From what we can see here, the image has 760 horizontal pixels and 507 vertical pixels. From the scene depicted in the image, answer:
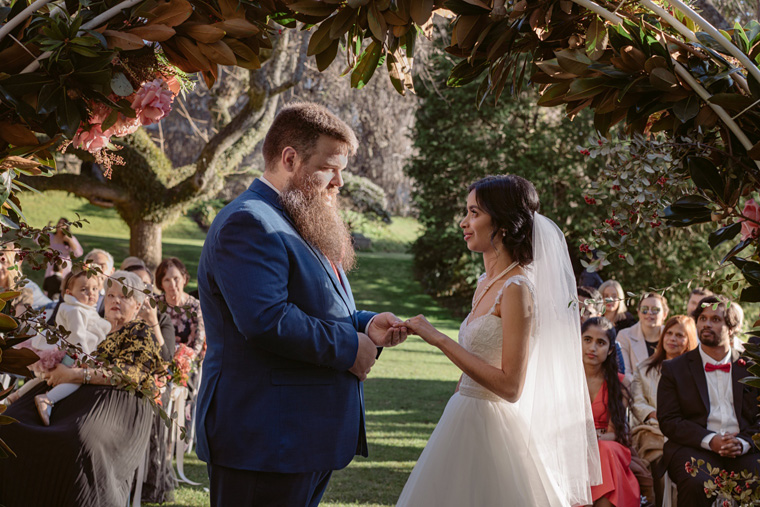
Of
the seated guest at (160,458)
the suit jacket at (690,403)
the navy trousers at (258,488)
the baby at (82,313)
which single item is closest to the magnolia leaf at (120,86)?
the navy trousers at (258,488)

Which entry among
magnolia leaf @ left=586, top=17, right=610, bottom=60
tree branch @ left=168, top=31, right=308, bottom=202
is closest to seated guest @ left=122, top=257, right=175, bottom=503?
magnolia leaf @ left=586, top=17, right=610, bottom=60

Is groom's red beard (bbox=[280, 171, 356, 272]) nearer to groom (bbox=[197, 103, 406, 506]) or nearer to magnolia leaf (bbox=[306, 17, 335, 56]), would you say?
groom (bbox=[197, 103, 406, 506])

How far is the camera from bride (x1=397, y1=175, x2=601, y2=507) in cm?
283

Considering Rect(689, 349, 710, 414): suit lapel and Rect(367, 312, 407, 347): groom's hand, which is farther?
Rect(689, 349, 710, 414): suit lapel

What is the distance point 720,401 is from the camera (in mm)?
4566

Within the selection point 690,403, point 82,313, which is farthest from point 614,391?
point 82,313

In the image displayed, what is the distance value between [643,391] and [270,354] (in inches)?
154

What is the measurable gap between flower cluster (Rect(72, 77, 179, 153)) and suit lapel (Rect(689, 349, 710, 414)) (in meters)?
4.04

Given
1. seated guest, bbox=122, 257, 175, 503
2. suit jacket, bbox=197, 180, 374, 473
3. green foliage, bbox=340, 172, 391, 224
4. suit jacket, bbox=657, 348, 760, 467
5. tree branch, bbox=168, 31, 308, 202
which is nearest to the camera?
suit jacket, bbox=197, 180, 374, 473

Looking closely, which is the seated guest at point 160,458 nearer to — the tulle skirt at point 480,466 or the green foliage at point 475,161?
the tulle skirt at point 480,466

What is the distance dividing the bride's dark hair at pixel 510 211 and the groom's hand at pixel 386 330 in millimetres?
749

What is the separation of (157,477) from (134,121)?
3.76 meters

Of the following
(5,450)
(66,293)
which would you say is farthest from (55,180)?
(5,450)

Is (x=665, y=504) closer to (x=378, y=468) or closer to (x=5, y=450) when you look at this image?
(x=378, y=468)
